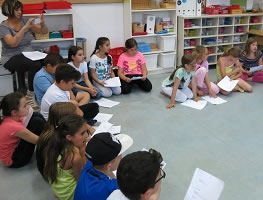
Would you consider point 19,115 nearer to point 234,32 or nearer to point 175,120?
point 175,120

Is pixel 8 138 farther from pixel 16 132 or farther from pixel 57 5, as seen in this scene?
pixel 57 5

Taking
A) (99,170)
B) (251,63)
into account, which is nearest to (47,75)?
(99,170)

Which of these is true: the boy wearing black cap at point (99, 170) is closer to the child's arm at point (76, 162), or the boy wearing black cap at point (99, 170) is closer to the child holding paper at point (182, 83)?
the child's arm at point (76, 162)

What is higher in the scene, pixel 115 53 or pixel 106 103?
pixel 115 53

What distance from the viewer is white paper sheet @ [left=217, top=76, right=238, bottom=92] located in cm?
368

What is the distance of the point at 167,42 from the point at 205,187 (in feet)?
12.1

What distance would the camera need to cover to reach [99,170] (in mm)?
1398

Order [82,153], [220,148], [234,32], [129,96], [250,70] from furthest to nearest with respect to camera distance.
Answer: [234,32]
[250,70]
[129,96]
[220,148]
[82,153]

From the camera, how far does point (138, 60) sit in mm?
3967

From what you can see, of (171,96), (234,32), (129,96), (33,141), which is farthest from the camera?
(234,32)

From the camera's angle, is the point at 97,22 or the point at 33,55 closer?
the point at 33,55

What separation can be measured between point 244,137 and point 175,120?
71 centimetres

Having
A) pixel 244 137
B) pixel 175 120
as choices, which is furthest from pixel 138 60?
pixel 244 137

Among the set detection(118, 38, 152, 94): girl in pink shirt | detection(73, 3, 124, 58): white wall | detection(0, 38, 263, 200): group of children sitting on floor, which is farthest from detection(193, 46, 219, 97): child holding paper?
detection(73, 3, 124, 58): white wall
